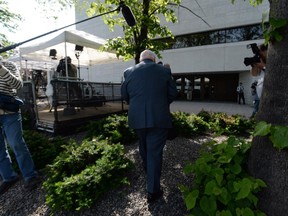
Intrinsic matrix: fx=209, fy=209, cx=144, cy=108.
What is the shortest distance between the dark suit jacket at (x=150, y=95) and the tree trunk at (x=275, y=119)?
39.5 inches

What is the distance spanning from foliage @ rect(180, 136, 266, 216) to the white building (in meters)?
12.0

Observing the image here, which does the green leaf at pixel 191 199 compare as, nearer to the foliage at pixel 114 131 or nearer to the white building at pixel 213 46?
the foliage at pixel 114 131

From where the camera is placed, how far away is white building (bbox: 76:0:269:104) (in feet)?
46.4

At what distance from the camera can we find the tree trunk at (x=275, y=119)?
1.56 meters

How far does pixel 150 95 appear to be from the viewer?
2381mm

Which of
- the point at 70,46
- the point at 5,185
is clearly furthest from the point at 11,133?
the point at 70,46

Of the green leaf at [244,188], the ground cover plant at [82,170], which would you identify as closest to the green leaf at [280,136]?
the green leaf at [244,188]

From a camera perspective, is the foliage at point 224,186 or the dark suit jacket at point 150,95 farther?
the dark suit jacket at point 150,95

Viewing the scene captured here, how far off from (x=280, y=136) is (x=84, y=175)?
6.89 feet

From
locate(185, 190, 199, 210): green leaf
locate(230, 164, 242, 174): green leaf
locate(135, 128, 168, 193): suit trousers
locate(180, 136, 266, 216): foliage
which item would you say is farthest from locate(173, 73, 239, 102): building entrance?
locate(185, 190, 199, 210): green leaf

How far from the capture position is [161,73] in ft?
7.98

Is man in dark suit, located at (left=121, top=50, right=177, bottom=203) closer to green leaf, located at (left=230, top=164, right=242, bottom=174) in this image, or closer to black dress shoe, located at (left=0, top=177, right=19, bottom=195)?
green leaf, located at (left=230, top=164, right=242, bottom=174)

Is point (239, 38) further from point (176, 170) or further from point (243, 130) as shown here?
point (176, 170)

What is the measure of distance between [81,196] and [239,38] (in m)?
15.5
